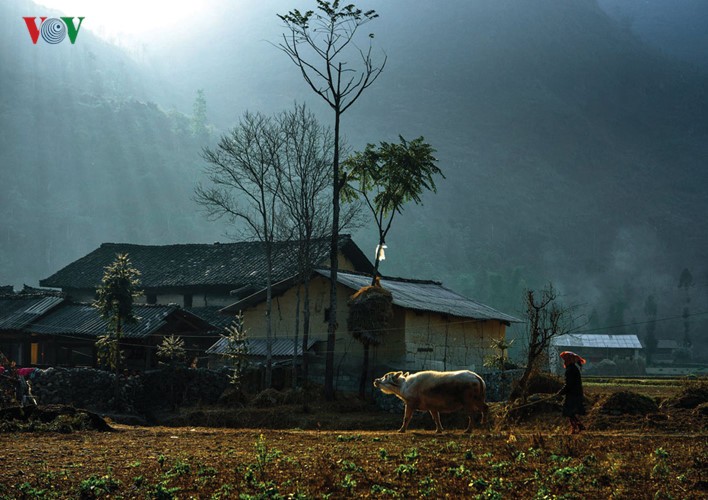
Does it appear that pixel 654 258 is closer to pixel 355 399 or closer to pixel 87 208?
pixel 87 208

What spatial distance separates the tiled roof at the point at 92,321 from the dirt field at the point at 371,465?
69.5ft

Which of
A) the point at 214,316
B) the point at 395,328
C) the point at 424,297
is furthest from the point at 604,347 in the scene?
the point at 395,328

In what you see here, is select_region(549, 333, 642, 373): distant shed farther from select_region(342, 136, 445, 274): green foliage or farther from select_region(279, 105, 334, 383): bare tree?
select_region(279, 105, 334, 383): bare tree

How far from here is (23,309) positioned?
151ft

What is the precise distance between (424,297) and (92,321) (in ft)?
58.4

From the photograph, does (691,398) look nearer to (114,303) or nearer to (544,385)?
(544,385)

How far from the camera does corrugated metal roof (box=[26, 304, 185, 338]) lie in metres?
40.0

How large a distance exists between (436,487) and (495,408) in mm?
13173

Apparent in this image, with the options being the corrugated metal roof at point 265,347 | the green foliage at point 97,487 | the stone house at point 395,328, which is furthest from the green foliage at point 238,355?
the green foliage at point 97,487

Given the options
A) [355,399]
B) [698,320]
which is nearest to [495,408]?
[355,399]

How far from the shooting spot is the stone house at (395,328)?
118 ft

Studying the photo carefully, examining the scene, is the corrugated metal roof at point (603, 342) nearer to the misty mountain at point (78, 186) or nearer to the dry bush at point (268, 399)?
the dry bush at point (268, 399)

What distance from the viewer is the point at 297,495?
10664 mm

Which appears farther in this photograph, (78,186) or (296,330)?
(78,186)
